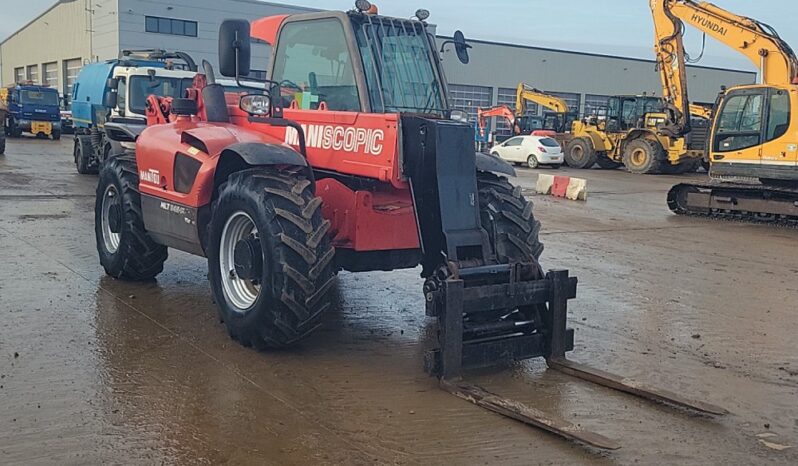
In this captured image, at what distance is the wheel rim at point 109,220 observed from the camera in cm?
839

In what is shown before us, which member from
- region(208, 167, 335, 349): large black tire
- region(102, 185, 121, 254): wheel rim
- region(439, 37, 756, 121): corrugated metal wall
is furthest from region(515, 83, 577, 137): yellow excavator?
region(208, 167, 335, 349): large black tire

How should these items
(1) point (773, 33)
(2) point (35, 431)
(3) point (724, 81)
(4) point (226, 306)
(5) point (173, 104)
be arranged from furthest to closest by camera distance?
(3) point (724, 81) < (1) point (773, 33) < (5) point (173, 104) < (4) point (226, 306) < (2) point (35, 431)

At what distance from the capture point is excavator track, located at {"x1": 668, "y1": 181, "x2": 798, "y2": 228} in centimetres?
1535

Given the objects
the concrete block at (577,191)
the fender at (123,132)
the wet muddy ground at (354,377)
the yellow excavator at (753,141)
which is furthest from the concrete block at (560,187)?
the fender at (123,132)

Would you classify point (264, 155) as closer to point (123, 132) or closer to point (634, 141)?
point (123, 132)

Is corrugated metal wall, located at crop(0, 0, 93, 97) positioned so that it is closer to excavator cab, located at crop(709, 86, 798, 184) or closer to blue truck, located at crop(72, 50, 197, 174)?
blue truck, located at crop(72, 50, 197, 174)

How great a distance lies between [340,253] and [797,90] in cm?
1274

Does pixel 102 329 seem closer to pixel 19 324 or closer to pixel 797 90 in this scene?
pixel 19 324

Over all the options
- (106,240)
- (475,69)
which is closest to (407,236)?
(106,240)

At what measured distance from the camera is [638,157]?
1198 inches

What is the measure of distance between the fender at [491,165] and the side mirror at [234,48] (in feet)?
6.53

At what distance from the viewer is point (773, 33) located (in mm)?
18219

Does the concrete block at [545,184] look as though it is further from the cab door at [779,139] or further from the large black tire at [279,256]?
the large black tire at [279,256]

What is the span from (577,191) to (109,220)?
42.5 feet
